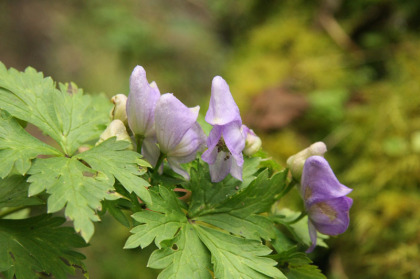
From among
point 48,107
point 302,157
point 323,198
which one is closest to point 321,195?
point 323,198

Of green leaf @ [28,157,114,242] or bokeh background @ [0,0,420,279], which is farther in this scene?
bokeh background @ [0,0,420,279]

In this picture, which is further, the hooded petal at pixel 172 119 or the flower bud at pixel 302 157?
the flower bud at pixel 302 157

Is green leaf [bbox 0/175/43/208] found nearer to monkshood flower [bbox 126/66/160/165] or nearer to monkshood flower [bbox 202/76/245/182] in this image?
monkshood flower [bbox 126/66/160/165]

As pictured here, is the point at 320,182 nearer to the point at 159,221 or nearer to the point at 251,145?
the point at 251,145

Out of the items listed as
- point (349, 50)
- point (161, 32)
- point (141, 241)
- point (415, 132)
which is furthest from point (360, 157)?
point (161, 32)

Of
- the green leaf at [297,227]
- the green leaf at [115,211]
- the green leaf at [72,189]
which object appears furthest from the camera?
the green leaf at [297,227]

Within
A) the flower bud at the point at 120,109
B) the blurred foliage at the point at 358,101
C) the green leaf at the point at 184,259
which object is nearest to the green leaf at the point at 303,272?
the green leaf at the point at 184,259

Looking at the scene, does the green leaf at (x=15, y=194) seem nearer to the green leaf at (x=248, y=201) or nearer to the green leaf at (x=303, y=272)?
the green leaf at (x=248, y=201)

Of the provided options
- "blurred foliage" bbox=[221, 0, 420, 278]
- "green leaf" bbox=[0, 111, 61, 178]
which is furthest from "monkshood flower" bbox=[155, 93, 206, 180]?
"blurred foliage" bbox=[221, 0, 420, 278]
